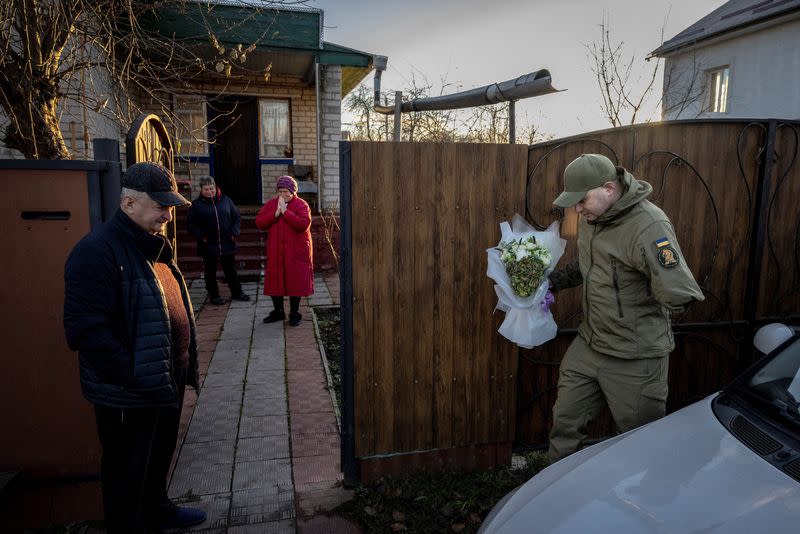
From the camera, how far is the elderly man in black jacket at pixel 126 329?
2.29 meters

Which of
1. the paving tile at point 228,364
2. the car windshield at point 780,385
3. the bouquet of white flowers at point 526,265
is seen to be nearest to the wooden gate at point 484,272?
the bouquet of white flowers at point 526,265

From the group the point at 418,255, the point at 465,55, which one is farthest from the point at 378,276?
the point at 465,55

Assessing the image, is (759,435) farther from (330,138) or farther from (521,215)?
(330,138)

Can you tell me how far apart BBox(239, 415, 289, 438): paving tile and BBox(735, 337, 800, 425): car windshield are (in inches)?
120

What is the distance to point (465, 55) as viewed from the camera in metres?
11.2

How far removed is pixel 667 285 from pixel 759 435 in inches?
30.4

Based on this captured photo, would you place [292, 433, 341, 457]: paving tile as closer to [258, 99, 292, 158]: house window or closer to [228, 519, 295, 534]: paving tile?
[228, 519, 295, 534]: paving tile

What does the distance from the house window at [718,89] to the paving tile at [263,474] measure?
1781cm

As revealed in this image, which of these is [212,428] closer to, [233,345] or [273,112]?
[233,345]

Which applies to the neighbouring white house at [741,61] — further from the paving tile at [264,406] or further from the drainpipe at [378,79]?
the paving tile at [264,406]

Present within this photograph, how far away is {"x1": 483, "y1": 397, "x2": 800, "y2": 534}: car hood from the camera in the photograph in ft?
5.34

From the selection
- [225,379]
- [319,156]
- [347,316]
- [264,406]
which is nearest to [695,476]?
[347,316]

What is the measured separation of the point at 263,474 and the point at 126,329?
156 cm

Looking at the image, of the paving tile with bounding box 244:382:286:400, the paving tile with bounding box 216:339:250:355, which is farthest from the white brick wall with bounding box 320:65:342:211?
the paving tile with bounding box 244:382:286:400
